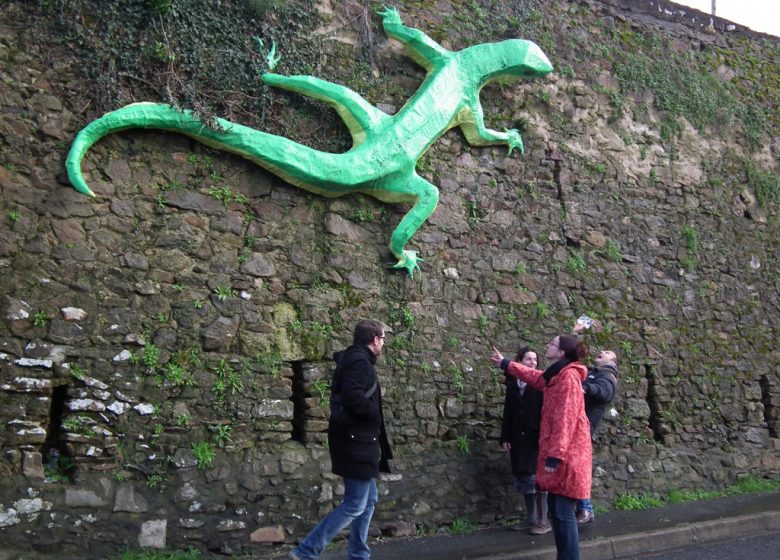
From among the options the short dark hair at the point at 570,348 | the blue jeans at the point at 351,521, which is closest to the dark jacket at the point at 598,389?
the short dark hair at the point at 570,348

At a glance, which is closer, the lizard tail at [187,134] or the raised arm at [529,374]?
the raised arm at [529,374]

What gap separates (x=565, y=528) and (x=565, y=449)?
472 mm

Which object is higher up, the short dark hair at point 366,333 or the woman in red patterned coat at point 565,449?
the short dark hair at point 366,333

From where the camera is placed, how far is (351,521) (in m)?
4.39

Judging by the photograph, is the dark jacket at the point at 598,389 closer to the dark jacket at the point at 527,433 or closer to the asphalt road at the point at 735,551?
the dark jacket at the point at 527,433

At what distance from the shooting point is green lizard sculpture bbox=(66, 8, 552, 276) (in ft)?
18.0

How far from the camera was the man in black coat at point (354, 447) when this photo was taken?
4281 millimetres

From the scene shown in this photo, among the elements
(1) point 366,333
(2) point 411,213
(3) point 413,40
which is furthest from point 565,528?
(3) point 413,40

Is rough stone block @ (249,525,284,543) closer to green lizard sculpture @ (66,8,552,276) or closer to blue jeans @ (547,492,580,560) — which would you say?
blue jeans @ (547,492,580,560)

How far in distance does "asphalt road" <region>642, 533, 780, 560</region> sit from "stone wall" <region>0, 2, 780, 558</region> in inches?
51.6

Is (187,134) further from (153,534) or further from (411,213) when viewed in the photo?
(153,534)

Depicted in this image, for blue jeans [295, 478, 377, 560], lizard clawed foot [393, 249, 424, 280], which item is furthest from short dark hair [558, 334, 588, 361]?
lizard clawed foot [393, 249, 424, 280]

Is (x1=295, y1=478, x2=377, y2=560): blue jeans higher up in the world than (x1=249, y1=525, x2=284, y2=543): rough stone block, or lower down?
higher up

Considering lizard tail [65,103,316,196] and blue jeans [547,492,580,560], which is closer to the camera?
blue jeans [547,492,580,560]
